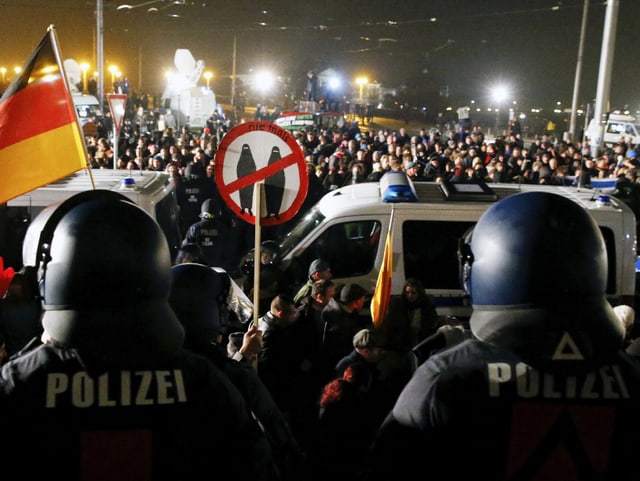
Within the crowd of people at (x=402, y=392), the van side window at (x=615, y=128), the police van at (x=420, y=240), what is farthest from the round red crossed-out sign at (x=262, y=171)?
the van side window at (x=615, y=128)

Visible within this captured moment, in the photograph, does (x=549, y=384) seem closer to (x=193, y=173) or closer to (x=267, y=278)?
(x=267, y=278)

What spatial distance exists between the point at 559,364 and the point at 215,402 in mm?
936

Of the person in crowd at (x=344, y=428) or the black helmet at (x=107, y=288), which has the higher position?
the black helmet at (x=107, y=288)

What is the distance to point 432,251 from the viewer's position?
7.08m

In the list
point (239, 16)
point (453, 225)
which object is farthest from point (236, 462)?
point (239, 16)

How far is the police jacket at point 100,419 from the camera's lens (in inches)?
81.7

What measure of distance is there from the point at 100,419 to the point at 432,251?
→ 525cm

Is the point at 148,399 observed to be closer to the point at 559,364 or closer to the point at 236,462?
the point at 236,462

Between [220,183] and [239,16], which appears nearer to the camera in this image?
[220,183]

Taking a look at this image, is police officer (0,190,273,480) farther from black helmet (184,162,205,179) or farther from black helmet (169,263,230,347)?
black helmet (184,162,205,179)

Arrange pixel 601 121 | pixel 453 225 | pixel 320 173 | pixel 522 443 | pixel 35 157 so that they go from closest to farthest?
pixel 522 443
pixel 35 157
pixel 453 225
pixel 320 173
pixel 601 121

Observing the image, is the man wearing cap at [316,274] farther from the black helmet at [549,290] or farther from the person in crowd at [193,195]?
the person in crowd at [193,195]

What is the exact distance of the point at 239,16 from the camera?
47438 mm

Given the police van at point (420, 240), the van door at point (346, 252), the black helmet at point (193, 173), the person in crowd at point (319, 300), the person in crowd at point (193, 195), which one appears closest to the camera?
the person in crowd at point (319, 300)
